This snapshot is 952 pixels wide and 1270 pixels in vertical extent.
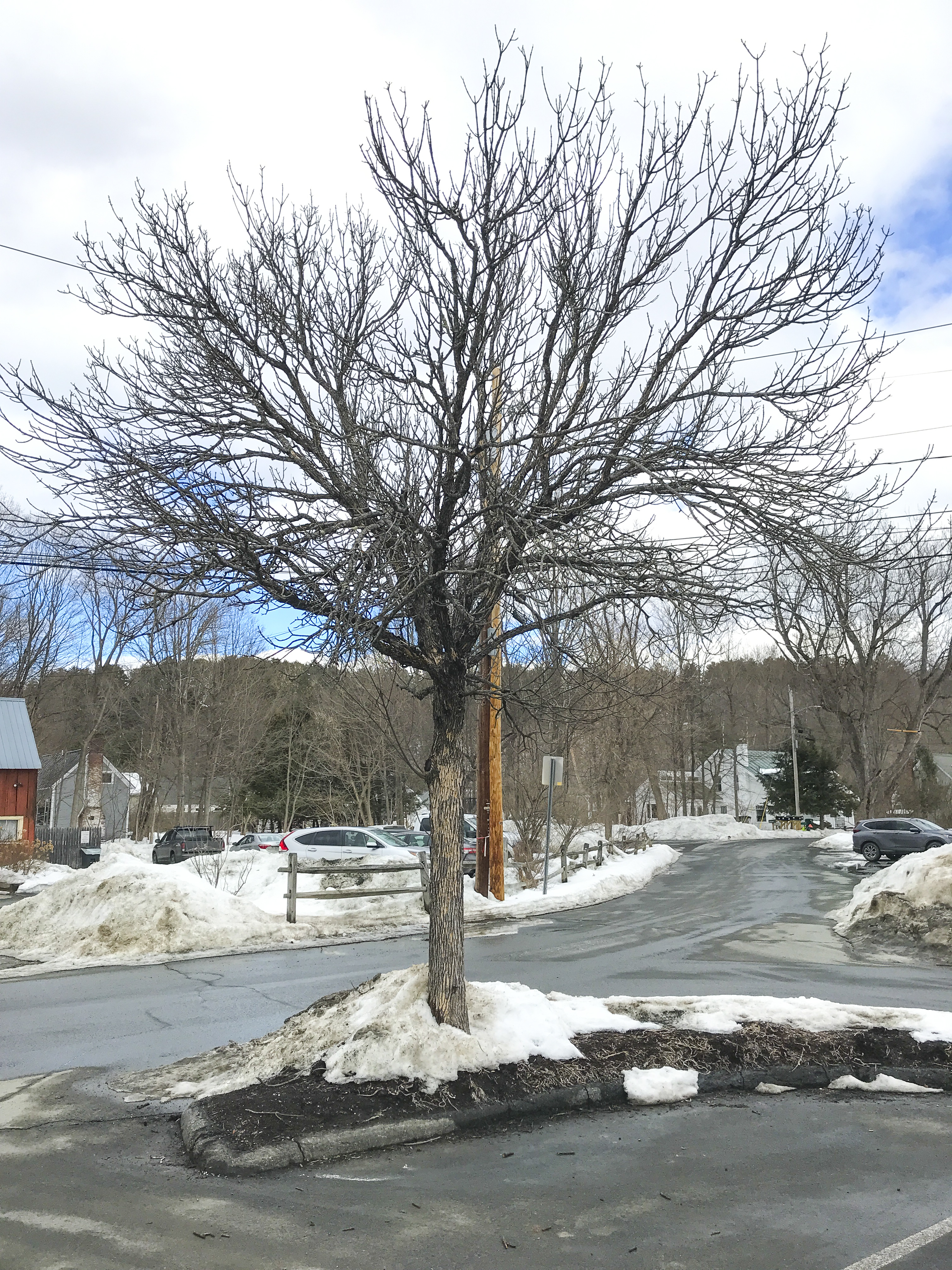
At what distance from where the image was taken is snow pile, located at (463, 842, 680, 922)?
18.8 metres

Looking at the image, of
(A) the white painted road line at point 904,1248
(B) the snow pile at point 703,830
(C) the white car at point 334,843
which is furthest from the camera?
(B) the snow pile at point 703,830

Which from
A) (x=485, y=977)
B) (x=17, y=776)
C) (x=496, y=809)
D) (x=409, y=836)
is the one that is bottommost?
(x=485, y=977)

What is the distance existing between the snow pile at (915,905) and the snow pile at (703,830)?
3156 centimetres

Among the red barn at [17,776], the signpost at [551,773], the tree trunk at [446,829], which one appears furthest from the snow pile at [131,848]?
the tree trunk at [446,829]

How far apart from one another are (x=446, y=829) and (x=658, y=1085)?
7.20ft

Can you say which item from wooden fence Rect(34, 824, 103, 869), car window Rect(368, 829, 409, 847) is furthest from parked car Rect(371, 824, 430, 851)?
wooden fence Rect(34, 824, 103, 869)

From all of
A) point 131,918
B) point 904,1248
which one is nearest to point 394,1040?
point 904,1248

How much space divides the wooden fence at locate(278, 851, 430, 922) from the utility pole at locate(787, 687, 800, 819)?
134 feet

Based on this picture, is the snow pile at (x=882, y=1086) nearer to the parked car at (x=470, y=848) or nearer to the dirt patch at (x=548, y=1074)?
the dirt patch at (x=548, y=1074)

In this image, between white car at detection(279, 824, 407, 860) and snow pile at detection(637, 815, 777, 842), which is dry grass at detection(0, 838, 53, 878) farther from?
snow pile at detection(637, 815, 777, 842)

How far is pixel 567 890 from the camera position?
22.1 meters

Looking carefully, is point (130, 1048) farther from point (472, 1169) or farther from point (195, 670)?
point (195, 670)

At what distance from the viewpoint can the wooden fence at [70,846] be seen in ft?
99.4

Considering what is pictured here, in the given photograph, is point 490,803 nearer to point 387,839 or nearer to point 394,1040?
point 387,839
